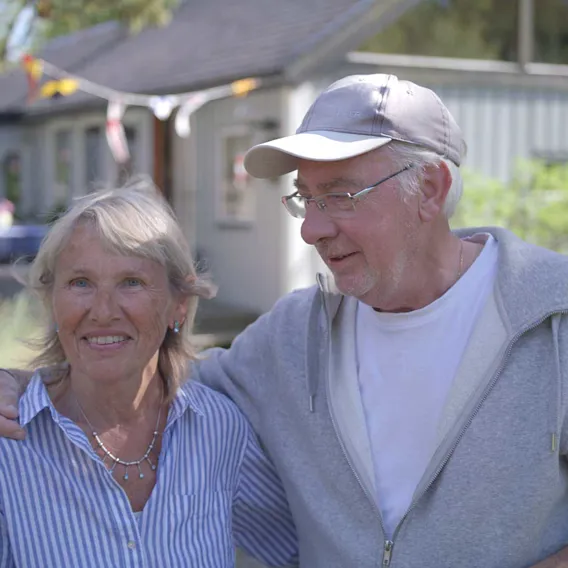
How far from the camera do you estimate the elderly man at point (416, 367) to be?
2254 mm

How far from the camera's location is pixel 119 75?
50.0ft

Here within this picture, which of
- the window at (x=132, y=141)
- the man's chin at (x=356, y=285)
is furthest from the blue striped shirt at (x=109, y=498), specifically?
the window at (x=132, y=141)

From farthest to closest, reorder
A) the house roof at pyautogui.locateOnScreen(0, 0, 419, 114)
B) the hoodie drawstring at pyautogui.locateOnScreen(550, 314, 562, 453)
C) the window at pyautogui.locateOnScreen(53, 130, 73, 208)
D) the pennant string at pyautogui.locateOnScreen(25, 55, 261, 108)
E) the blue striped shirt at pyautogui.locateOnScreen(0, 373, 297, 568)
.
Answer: the window at pyautogui.locateOnScreen(53, 130, 73, 208) → the house roof at pyautogui.locateOnScreen(0, 0, 419, 114) → the pennant string at pyautogui.locateOnScreen(25, 55, 261, 108) → the blue striped shirt at pyautogui.locateOnScreen(0, 373, 297, 568) → the hoodie drawstring at pyautogui.locateOnScreen(550, 314, 562, 453)

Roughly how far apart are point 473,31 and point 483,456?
10.6 m

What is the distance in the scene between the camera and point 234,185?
12.4 m

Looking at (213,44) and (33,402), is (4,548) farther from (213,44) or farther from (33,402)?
(213,44)

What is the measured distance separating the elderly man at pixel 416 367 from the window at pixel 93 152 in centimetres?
1431

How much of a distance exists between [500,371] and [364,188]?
1.92 ft

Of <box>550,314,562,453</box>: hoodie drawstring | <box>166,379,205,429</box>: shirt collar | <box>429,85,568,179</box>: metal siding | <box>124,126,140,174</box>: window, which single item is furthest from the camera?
<box>124,126,140,174</box>: window

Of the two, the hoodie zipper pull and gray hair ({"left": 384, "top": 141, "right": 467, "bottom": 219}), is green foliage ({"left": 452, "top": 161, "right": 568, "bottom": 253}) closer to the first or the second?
gray hair ({"left": 384, "top": 141, "right": 467, "bottom": 219})

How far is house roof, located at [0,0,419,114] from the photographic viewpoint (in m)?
10.8

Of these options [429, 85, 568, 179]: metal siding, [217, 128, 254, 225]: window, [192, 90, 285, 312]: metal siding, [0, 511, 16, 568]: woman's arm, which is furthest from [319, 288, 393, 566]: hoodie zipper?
[429, 85, 568, 179]: metal siding

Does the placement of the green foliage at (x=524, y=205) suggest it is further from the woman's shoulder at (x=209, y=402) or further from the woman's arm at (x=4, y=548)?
the woman's arm at (x=4, y=548)

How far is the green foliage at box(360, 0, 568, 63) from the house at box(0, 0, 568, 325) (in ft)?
0.45
